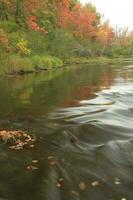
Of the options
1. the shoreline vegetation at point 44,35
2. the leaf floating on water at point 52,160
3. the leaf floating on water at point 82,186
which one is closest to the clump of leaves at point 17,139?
the leaf floating on water at point 52,160

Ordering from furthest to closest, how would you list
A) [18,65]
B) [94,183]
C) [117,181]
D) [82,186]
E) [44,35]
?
[44,35] < [18,65] < [117,181] < [94,183] < [82,186]

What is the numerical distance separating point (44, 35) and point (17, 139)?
137 feet

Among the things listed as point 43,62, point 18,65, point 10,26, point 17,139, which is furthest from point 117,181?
point 43,62

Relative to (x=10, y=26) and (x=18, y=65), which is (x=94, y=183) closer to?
(x=18, y=65)

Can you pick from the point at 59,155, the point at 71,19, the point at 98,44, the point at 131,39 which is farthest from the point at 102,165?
the point at 131,39

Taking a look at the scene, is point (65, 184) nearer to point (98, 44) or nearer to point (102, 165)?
point (102, 165)

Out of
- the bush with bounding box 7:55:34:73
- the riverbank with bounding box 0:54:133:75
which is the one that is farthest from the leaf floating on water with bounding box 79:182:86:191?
the bush with bounding box 7:55:34:73

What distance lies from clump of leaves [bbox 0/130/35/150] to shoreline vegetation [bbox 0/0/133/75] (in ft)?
75.0

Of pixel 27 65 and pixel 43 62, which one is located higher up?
pixel 27 65

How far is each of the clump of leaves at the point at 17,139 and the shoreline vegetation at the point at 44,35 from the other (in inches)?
900

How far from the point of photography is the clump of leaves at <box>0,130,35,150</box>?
380 inches

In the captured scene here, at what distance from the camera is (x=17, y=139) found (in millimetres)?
10164

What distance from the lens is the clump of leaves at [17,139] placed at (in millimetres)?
9641

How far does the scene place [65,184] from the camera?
7301 mm
